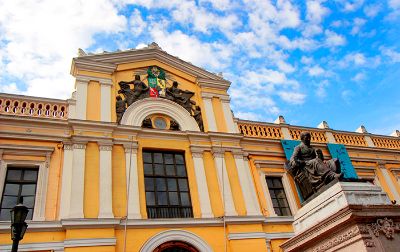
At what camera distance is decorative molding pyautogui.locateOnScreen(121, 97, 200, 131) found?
1282 cm

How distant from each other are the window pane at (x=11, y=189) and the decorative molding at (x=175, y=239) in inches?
157

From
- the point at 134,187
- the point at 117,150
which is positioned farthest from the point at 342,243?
the point at 117,150

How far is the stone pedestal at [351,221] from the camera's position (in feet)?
19.3

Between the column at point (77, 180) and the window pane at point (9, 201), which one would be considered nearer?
the window pane at point (9, 201)

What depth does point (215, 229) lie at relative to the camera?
1134cm

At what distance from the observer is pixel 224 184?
1245cm

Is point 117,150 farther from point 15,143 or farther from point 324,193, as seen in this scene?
point 324,193

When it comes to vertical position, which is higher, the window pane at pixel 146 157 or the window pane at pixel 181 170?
the window pane at pixel 146 157

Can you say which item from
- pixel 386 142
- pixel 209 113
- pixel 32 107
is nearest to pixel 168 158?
pixel 209 113

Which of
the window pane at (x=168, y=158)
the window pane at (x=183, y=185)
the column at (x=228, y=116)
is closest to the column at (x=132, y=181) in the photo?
the window pane at (x=168, y=158)

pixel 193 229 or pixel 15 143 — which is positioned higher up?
pixel 15 143

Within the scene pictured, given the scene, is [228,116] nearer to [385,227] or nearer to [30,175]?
[30,175]

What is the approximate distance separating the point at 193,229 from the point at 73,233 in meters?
3.56

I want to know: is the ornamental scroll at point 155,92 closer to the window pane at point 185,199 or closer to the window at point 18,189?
the window pane at point 185,199
